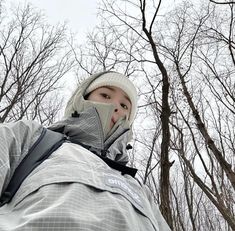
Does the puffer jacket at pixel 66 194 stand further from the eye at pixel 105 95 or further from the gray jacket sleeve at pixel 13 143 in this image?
the eye at pixel 105 95

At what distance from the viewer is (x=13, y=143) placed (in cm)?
118

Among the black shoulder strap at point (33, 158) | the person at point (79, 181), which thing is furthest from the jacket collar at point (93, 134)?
the black shoulder strap at point (33, 158)

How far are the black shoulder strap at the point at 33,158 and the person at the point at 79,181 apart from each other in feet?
0.05

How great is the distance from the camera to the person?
35.4 inches

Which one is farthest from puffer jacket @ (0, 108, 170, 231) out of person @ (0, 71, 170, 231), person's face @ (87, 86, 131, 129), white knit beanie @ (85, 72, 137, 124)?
white knit beanie @ (85, 72, 137, 124)

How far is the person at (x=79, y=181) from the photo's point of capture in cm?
90

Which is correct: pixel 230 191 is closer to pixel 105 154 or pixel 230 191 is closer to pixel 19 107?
pixel 19 107

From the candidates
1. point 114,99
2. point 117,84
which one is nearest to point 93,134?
point 114,99

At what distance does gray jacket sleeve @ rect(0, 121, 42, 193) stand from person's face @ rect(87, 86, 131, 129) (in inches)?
18.8

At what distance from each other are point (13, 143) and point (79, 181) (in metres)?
0.32

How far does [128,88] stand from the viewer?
76.9 inches

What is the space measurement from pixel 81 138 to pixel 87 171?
39 centimetres

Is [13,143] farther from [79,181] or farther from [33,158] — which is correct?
[79,181]

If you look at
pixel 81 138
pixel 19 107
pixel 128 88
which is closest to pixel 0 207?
pixel 81 138
